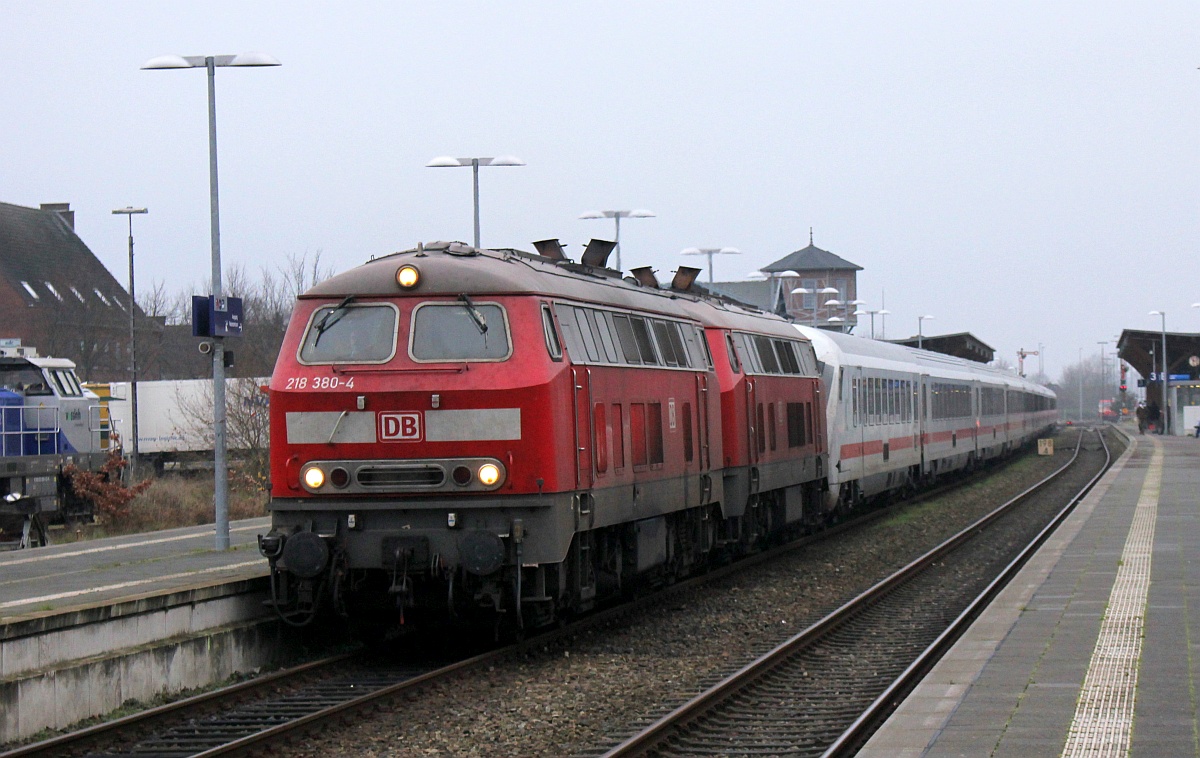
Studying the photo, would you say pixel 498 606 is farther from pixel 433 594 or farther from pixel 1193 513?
pixel 1193 513

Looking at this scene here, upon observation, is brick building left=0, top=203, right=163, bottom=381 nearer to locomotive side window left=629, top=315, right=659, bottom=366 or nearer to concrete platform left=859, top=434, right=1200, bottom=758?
locomotive side window left=629, top=315, right=659, bottom=366

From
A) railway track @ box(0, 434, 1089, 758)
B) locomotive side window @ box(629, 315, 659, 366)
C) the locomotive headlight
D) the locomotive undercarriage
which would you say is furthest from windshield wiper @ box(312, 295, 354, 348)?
locomotive side window @ box(629, 315, 659, 366)

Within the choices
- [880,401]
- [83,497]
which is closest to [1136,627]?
[880,401]

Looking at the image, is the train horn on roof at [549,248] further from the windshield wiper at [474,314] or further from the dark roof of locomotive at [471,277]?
the windshield wiper at [474,314]

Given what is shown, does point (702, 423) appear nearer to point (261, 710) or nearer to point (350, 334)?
point (350, 334)

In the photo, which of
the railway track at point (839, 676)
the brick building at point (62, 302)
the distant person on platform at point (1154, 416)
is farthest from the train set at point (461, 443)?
the distant person on platform at point (1154, 416)

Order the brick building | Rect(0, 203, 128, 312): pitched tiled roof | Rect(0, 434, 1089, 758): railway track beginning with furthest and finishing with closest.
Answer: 1. Rect(0, 203, 128, 312): pitched tiled roof
2. the brick building
3. Rect(0, 434, 1089, 758): railway track

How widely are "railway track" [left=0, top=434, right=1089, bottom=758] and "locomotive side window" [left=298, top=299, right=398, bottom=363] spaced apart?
249cm

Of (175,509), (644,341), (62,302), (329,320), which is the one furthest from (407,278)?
(62,302)

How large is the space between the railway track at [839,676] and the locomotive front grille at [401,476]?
2.76m

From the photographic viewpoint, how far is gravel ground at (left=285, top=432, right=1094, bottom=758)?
9.36m

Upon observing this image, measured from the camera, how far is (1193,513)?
25312mm

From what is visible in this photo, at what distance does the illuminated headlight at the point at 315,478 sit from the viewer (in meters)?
11.7

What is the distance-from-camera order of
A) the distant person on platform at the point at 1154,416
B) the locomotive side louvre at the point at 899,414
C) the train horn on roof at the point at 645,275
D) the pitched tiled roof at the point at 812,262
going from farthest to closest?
the pitched tiled roof at the point at 812,262, the distant person on platform at the point at 1154,416, the locomotive side louvre at the point at 899,414, the train horn on roof at the point at 645,275
